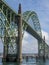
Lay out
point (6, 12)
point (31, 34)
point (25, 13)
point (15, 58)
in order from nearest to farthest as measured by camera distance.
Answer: point (6, 12), point (15, 58), point (25, 13), point (31, 34)

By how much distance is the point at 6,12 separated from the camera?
6209 cm

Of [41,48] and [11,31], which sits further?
[41,48]

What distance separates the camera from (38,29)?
97.4 m

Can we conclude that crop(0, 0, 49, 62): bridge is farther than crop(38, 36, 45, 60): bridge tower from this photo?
No

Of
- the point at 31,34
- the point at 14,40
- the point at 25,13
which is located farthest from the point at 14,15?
the point at 31,34

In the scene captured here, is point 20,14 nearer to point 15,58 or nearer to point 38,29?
point 15,58

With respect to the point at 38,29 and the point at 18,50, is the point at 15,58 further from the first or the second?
the point at 38,29

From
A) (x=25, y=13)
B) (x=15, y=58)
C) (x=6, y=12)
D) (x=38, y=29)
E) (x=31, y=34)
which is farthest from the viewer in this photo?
(x=38, y=29)

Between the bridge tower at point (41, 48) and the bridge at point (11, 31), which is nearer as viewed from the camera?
the bridge at point (11, 31)

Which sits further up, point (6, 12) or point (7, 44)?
point (6, 12)

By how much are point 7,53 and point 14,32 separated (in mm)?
5597

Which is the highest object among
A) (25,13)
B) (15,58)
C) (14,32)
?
(25,13)

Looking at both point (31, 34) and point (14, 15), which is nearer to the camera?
point (14, 15)

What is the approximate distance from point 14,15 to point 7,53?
933 centimetres
